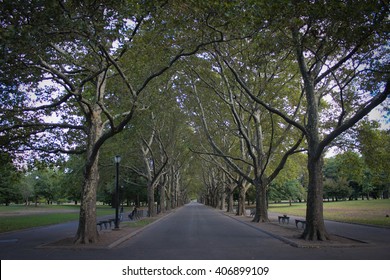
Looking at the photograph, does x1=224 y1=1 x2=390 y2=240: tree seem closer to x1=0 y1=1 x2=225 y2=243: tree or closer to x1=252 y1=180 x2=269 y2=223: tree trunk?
x1=0 y1=1 x2=225 y2=243: tree

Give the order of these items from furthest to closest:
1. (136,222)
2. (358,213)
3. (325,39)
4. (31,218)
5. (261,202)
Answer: (358,213), (31,218), (136,222), (261,202), (325,39)

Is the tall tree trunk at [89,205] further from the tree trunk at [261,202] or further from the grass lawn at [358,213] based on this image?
the grass lawn at [358,213]

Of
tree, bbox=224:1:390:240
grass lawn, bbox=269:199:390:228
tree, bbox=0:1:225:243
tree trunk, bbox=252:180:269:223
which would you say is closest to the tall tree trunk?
tree, bbox=0:1:225:243

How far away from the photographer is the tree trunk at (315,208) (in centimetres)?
1436

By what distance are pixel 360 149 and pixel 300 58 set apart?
10.7 meters

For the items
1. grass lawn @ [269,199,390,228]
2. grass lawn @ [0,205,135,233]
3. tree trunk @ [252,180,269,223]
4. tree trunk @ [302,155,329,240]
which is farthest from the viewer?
tree trunk @ [252,180,269,223]

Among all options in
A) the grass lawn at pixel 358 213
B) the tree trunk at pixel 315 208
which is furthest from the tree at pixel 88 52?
the grass lawn at pixel 358 213

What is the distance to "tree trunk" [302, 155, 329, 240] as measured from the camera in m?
14.4

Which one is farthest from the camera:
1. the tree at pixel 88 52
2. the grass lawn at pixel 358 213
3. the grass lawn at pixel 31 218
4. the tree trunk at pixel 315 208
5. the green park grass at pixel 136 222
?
the grass lawn at pixel 358 213

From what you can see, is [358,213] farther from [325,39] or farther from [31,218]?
[31,218]

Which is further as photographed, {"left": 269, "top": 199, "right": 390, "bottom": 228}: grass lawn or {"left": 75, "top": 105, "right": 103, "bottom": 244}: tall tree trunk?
{"left": 269, "top": 199, "right": 390, "bottom": 228}: grass lawn

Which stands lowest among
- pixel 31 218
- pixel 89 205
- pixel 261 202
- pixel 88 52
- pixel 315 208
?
pixel 31 218

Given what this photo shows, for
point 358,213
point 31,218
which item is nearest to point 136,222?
point 31,218

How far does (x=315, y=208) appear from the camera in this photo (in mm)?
14789
